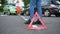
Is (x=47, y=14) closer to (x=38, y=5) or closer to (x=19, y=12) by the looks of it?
(x=19, y=12)

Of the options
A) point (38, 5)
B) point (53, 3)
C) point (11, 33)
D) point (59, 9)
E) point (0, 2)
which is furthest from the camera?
point (0, 2)

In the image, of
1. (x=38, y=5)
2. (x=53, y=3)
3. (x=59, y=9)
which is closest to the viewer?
(x=38, y=5)

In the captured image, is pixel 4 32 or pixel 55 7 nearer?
pixel 4 32

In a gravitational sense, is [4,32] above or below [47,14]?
above

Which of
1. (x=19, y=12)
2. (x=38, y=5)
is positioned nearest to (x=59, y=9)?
(x=19, y=12)

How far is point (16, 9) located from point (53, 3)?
261 inches

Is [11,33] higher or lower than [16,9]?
higher

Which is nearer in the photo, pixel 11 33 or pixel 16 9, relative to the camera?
pixel 11 33

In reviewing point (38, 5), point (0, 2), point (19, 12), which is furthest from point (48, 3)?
point (0, 2)

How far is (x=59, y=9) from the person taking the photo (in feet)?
73.1

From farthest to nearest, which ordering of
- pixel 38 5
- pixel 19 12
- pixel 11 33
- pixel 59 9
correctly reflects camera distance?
pixel 19 12 → pixel 59 9 → pixel 38 5 → pixel 11 33

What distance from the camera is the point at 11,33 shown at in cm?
769

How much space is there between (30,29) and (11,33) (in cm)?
123

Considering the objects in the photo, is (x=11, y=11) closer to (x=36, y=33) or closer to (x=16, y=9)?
(x=16, y=9)
